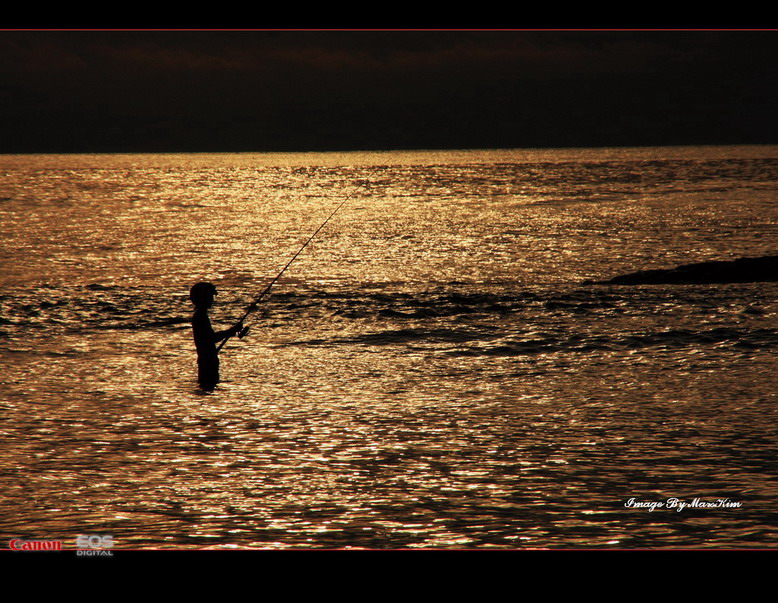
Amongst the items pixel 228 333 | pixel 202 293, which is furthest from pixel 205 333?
pixel 202 293

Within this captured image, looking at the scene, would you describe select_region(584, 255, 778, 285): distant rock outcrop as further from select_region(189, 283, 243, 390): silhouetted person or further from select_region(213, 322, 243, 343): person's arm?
select_region(213, 322, 243, 343): person's arm

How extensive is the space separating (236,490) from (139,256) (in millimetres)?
27944

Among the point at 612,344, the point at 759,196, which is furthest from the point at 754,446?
the point at 759,196

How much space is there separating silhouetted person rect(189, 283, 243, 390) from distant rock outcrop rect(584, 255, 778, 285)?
13108 millimetres

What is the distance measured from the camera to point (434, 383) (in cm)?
1152

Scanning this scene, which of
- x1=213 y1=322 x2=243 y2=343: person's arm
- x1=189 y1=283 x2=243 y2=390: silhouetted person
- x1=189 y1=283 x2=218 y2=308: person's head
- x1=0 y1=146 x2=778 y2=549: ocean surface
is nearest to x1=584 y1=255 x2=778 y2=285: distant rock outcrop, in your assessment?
x1=0 y1=146 x2=778 y2=549: ocean surface

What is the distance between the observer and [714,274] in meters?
20.9

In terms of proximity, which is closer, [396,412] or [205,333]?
[205,333]

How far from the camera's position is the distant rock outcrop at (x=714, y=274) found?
20.5 m

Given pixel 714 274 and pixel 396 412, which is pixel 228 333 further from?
pixel 714 274

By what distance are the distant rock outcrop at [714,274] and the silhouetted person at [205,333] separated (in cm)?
1311

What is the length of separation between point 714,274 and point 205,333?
48.6 feet

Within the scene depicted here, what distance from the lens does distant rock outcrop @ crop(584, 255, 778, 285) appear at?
67.2 feet
